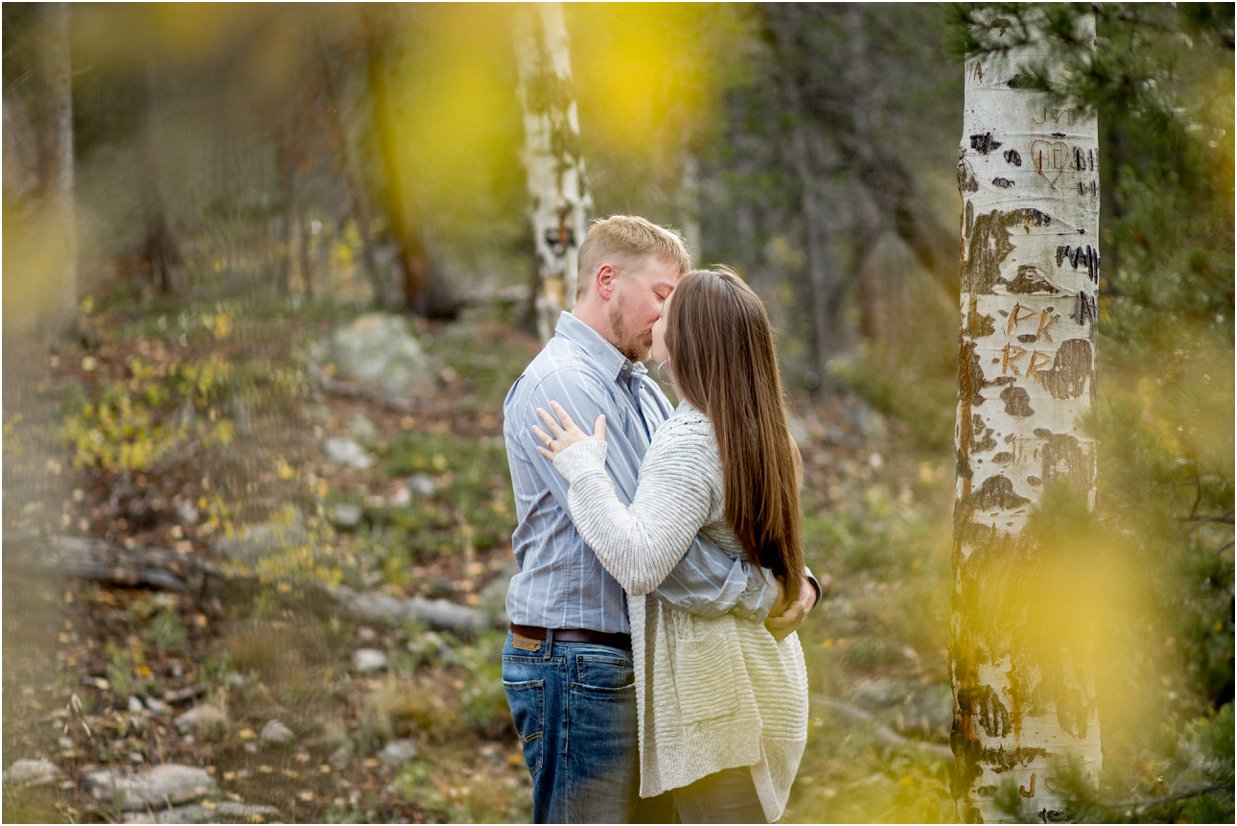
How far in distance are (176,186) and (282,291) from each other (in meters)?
0.86

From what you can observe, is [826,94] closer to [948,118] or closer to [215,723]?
[948,118]

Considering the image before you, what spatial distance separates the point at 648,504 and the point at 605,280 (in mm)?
805

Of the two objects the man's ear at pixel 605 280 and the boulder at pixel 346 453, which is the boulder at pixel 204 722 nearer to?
the man's ear at pixel 605 280

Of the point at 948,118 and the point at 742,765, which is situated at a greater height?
the point at 948,118

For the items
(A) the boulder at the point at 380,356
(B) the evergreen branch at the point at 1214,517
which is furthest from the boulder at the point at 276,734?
(A) the boulder at the point at 380,356

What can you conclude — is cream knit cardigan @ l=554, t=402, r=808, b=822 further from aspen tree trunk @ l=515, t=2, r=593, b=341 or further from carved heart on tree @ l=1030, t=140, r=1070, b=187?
aspen tree trunk @ l=515, t=2, r=593, b=341

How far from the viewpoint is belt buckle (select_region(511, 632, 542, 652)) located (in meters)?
2.77

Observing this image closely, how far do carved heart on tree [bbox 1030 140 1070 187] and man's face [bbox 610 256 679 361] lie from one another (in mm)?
1084

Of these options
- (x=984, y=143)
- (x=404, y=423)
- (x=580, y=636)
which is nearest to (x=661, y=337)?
(x=580, y=636)

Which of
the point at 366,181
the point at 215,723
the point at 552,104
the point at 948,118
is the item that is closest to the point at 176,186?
the point at 552,104

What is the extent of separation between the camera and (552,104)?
18.6 feet

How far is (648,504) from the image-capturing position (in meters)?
2.51

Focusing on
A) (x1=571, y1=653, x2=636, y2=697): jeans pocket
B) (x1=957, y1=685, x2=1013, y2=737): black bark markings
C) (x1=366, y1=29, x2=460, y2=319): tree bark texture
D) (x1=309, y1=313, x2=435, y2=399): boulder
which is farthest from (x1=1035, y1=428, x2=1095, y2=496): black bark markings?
(x1=366, y1=29, x2=460, y2=319): tree bark texture

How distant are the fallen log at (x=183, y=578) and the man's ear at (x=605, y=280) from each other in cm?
385
